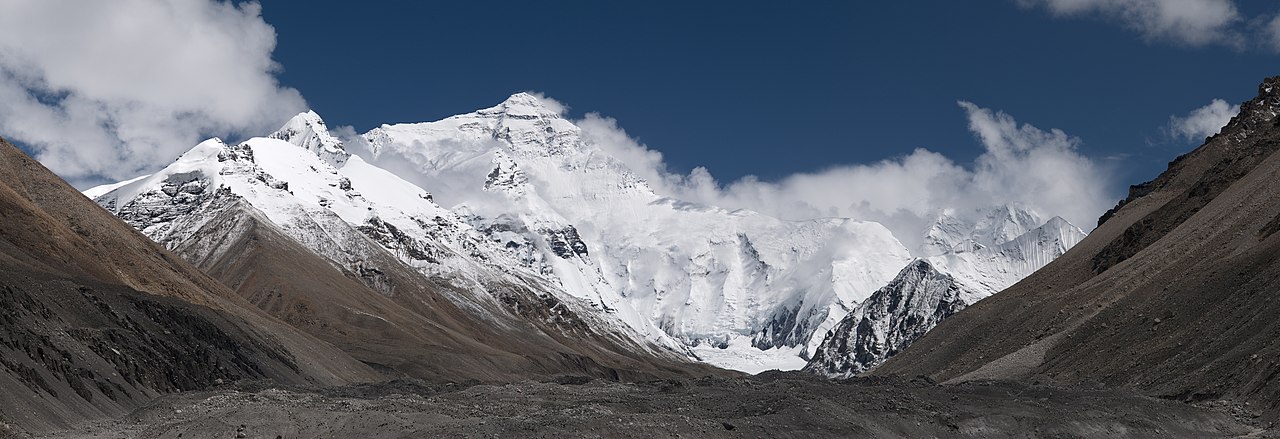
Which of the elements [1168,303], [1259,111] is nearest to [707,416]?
[1168,303]

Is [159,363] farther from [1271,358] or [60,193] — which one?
[60,193]

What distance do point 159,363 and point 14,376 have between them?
88.2 ft

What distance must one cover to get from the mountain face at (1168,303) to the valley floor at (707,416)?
5488mm

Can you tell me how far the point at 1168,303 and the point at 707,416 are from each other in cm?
4547

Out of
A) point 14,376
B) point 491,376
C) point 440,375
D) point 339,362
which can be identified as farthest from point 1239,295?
point 491,376

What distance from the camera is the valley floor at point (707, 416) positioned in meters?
50.4

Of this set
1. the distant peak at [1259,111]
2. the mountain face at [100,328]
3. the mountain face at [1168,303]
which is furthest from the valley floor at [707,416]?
the distant peak at [1259,111]

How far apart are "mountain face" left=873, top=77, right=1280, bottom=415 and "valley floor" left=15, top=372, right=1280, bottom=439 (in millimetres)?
5488

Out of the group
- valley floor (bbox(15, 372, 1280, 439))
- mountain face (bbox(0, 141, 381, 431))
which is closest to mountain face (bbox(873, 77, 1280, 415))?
valley floor (bbox(15, 372, 1280, 439))

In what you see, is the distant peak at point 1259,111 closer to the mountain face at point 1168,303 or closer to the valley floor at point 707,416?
the mountain face at point 1168,303

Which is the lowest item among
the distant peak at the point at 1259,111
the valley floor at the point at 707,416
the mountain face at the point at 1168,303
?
the valley floor at the point at 707,416

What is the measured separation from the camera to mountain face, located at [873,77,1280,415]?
69438 mm

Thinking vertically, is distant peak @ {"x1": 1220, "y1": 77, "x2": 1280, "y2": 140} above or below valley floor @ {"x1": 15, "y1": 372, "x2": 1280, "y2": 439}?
above

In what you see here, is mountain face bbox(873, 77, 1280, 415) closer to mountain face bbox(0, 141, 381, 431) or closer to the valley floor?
the valley floor
